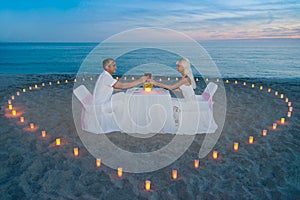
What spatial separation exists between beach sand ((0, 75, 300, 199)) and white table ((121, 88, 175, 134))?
0.21 metres

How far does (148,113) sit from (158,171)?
1.52m

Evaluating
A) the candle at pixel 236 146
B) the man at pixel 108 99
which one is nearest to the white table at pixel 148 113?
the man at pixel 108 99

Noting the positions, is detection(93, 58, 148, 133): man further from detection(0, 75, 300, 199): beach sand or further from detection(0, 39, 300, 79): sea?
detection(0, 39, 300, 79): sea

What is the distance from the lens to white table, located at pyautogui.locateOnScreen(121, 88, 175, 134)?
5066 mm

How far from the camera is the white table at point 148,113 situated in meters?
5.07

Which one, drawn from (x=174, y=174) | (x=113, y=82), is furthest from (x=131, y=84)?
(x=174, y=174)

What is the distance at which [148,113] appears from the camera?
16.8 feet

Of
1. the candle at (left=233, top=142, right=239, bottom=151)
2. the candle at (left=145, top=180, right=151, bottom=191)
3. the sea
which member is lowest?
the candle at (left=145, top=180, right=151, bottom=191)

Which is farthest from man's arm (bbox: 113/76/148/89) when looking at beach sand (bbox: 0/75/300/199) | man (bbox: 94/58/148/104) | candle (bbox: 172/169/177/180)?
candle (bbox: 172/169/177/180)

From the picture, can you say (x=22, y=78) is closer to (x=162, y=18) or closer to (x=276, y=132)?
(x=276, y=132)

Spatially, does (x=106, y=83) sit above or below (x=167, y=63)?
below

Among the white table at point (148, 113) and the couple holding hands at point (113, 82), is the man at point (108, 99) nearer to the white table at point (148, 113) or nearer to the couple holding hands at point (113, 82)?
the couple holding hands at point (113, 82)

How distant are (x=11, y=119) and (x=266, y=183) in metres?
5.68

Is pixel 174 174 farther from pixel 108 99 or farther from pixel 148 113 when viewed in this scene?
pixel 108 99
